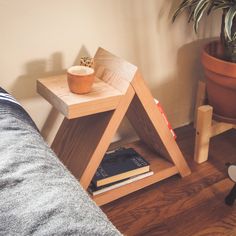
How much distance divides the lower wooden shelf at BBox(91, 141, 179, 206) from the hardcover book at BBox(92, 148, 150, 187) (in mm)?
39

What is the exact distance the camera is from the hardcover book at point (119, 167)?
1364 millimetres

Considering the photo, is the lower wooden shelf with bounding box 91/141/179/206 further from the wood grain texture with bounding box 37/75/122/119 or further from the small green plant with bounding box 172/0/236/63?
the small green plant with bounding box 172/0/236/63

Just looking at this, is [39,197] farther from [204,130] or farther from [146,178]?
[204,130]

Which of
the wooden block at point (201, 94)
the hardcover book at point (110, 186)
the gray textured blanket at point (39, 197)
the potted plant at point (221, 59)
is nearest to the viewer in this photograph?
the gray textured blanket at point (39, 197)

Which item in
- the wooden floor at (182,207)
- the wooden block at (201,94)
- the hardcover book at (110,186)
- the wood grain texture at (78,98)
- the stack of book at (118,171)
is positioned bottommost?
the wooden floor at (182,207)

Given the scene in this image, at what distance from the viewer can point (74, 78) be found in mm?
1188

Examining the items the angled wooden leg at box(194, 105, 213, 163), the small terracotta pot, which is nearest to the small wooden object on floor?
the angled wooden leg at box(194, 105, 213, 163)

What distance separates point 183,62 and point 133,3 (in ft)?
1.53

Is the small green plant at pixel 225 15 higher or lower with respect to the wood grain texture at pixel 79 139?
higher

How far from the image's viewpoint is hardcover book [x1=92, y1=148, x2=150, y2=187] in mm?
1364

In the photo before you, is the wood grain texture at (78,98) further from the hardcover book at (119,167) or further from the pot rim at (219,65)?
the pot rim at (219,65)

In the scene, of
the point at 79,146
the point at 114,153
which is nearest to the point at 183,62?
the point at 114,153

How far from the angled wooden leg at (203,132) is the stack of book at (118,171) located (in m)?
0.33

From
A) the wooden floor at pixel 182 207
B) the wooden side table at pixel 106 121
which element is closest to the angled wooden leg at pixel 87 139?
the wooden side table at pixel 106 121
